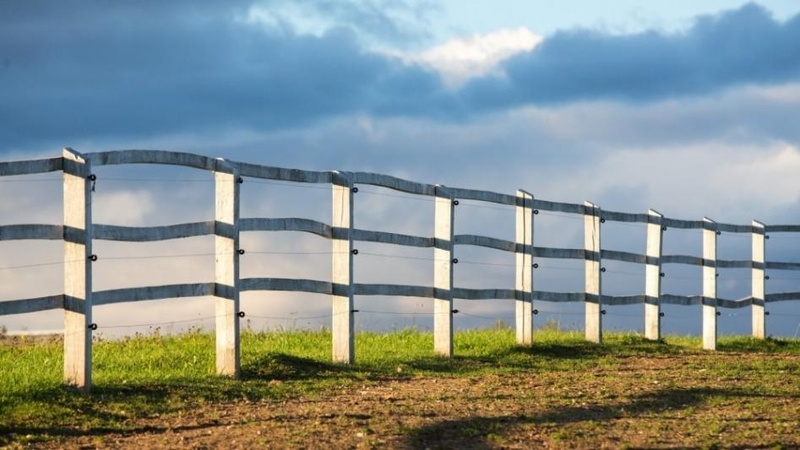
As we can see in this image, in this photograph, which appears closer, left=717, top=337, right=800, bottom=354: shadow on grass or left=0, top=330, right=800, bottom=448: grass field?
left=0, top=330, right=800, bottom=448: grass field

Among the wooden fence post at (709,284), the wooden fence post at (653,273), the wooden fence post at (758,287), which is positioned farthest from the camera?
the wooden fence post at (758,287)

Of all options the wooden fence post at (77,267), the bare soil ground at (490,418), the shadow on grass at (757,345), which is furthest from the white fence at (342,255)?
the bare soil ground at (490,418)

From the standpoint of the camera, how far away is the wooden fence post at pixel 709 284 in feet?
65.4

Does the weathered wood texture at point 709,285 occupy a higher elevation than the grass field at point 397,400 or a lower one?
higher

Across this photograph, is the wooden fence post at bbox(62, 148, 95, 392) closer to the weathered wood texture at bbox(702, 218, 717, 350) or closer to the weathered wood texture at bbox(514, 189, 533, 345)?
the weathered wood texture at bbox(514, 189, 533, 345)

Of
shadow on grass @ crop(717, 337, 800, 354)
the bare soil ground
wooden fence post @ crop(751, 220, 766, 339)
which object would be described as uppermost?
wooden fence post @ crop(751, 220, 766, 339)

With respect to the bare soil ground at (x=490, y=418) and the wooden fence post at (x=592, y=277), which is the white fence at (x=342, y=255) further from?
the bare soil ground at (x=490, y=418)

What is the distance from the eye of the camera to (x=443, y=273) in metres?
15.1

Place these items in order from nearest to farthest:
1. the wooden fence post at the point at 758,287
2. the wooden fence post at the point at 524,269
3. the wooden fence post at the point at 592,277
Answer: the wooden fence post at the point at 524,269
the wooden fence post at the point at 592,277
the wooden fence post at the point at 758,287

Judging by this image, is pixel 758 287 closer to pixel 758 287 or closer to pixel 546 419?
pixel 758 287

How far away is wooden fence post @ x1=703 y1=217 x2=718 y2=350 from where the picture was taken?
19.9 meters

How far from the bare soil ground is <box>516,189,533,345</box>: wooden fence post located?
3.67 meters

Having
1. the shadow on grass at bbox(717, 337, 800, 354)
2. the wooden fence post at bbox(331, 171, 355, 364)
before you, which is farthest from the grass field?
the shadow on grass at bbox(717, 337, 800, 354)

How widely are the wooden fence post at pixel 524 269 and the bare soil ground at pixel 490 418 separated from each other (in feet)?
12.0
